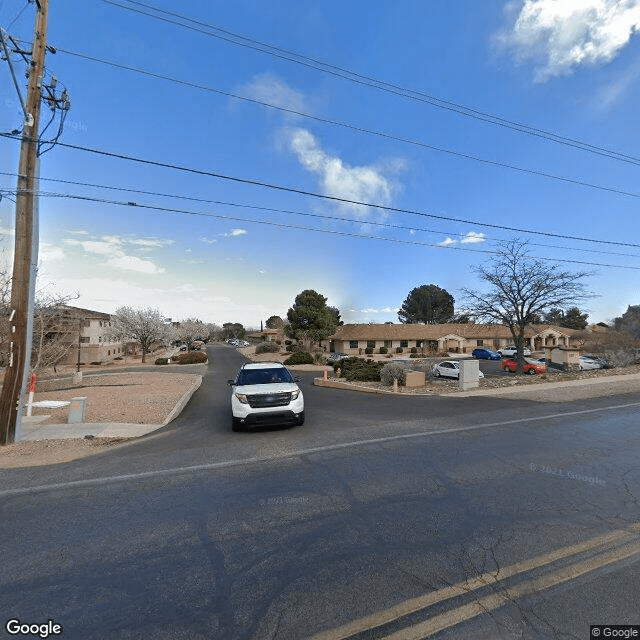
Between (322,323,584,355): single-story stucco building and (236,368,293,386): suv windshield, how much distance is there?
156ft

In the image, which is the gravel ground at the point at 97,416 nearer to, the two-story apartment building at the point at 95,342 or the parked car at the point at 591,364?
the two-story apartment building at the point at 95,342

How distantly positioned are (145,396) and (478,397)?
13433mm

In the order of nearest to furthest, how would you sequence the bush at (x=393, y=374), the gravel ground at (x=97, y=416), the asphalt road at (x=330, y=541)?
1. the asphalt road at (x=330, y=541)
2. the gravel ground at (x=97, y=416)
3. the bush at (x=393, y=374)

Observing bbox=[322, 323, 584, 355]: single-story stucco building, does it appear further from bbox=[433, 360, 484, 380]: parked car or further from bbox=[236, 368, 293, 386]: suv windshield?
bbox=[236, 368, 293, 386]: suv windshield

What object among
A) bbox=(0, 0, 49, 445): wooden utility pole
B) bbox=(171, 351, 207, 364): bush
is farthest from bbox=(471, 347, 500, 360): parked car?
bbox=(0, 0, 49, 445): wooden utility pole

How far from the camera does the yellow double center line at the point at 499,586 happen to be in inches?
103

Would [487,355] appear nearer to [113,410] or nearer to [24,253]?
[113,410]

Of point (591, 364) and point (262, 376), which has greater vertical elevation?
point (262, 376)

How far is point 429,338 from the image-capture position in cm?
5900

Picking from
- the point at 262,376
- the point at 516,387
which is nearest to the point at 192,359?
the point at 516,387

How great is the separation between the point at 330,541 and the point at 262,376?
6.73 m

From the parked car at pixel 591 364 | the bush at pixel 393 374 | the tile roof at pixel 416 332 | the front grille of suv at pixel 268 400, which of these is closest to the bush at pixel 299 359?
the tile roof at pixel 416 332

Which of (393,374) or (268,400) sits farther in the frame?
(393,374)

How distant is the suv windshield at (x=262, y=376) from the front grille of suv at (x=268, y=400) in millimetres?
813
